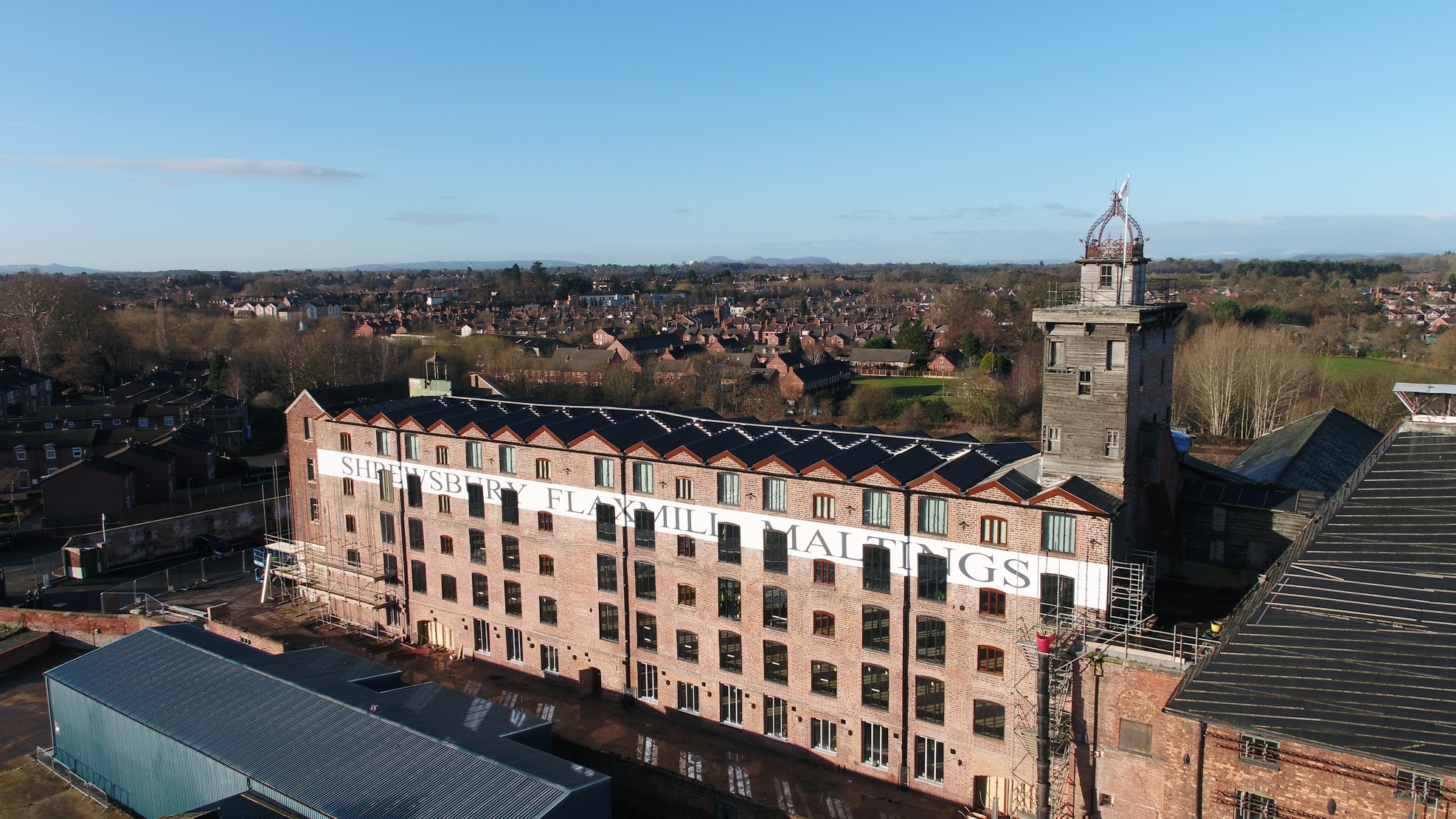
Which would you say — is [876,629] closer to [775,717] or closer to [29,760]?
[775,717]

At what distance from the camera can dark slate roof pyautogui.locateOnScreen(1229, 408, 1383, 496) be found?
29.9 m

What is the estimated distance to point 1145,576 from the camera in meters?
23.2

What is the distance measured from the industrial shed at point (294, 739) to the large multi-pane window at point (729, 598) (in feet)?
21.7

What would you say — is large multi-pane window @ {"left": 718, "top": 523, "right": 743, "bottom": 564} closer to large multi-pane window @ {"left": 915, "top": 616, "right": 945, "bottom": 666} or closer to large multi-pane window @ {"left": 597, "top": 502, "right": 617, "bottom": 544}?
large multi-pane window @ {"left": 597, "top": 502, "right": 617, "bottom": 544}

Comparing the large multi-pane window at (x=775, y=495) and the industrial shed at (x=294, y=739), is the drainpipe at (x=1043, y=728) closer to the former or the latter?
the large multi-pane window at (x=775, y=495)

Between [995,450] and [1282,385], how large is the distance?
4516cm

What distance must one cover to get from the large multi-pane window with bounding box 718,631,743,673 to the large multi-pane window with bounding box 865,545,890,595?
16.5 feet

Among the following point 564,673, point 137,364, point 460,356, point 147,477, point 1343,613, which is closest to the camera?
point 1343,613

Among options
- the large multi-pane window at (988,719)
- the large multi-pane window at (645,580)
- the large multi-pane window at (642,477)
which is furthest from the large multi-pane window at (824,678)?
the large multi-pane window at (642,477)

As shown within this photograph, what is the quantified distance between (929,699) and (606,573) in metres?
11.8

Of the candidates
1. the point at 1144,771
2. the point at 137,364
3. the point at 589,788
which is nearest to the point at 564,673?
the point at 589,788

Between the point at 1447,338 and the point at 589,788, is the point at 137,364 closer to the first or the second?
the point at 589,788

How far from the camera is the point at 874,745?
85.4 feet

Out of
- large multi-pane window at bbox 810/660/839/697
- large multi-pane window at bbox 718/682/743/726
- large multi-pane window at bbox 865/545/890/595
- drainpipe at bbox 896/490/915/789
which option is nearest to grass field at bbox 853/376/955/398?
large multi-pane window at bbox 718/682/743/726
